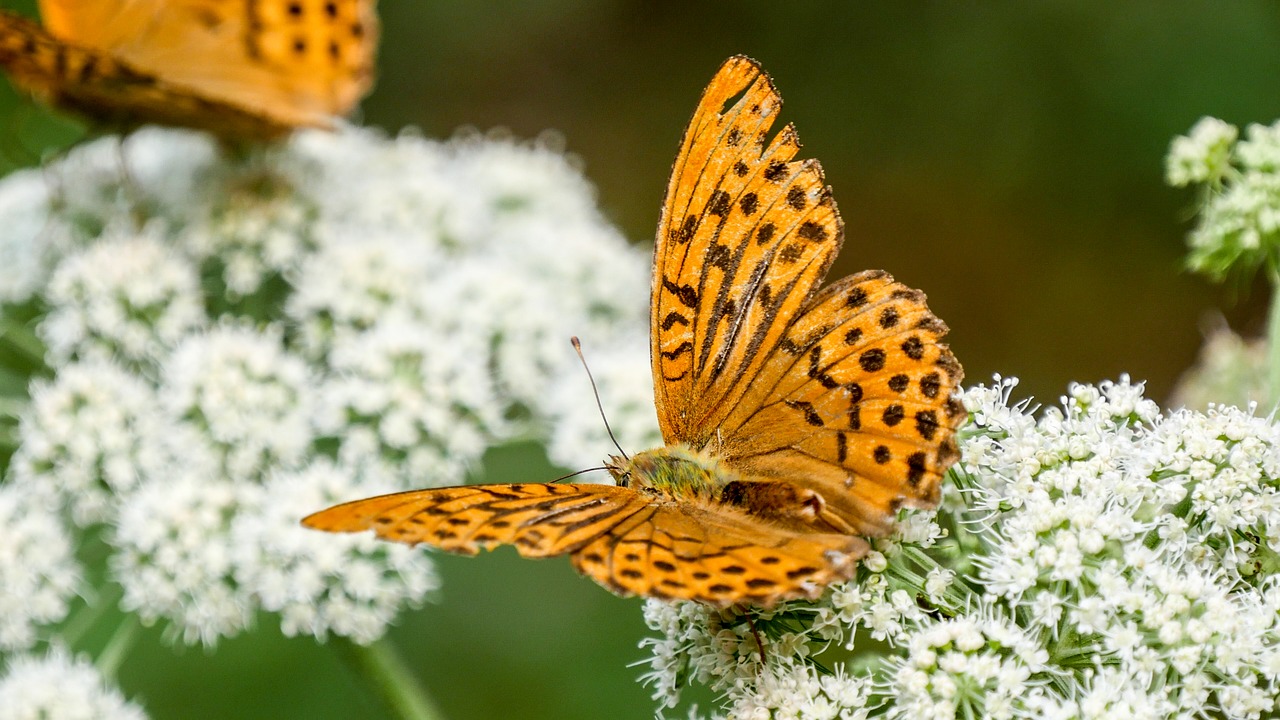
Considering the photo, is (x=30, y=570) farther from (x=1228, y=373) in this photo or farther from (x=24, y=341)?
(x=1228, y=373)

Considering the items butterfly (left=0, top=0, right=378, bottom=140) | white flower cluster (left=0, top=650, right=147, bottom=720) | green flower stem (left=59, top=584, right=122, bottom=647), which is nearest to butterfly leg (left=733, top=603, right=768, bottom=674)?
white flower cluster (left=0, top=650, right=147, bottom=720)

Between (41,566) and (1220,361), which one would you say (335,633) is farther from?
(1220,361)

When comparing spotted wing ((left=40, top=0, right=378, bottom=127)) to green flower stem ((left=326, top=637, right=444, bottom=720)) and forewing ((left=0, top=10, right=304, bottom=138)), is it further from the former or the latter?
green flower stem ((left=326, top=637, right=444, bottom=720))

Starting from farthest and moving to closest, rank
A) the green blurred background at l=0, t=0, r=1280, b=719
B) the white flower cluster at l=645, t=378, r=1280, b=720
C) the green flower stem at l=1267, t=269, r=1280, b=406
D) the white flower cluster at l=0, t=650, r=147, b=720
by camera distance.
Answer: the green blurred background at l=0, t=0, r=1280, b=719 < the white flower cluster at l=0, t=650, r=147, b=720 < the green flower stem at l=1267, t=269, r=1280, b=406 < the white flower cluster at l=645, t=378, r=1280, b=720

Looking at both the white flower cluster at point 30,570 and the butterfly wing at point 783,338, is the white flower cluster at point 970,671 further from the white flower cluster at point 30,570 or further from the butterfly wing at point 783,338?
the white flower cluster at point 30,570

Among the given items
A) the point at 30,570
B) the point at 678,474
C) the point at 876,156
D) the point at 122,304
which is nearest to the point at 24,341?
the point at 122,304

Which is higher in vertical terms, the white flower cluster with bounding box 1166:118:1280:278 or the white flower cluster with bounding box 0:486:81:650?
the white flower cluster with bounding box 1166:118:1280:278

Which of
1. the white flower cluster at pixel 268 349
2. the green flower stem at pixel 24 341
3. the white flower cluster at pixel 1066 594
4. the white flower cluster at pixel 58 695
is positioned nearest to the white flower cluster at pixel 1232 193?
the white flower cluster at pixel 1066 594
